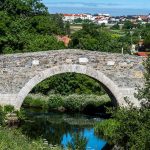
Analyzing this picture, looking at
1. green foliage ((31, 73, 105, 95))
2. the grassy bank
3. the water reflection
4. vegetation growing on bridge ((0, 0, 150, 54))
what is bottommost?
the water reflection

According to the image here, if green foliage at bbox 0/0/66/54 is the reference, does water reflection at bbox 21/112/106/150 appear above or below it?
below

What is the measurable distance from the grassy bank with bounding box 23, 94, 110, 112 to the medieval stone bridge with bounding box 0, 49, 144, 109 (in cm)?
393

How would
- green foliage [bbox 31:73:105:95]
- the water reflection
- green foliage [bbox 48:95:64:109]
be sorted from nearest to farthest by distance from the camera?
the water reflection < green foliage [bbox 48:95:64:109] < green foliage [bbox 31:73:105:95]

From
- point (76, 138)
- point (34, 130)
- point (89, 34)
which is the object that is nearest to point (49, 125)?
point (34, 130)

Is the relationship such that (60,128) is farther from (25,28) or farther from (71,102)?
(25,28)

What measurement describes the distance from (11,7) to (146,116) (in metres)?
22.8

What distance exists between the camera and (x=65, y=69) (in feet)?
79.6

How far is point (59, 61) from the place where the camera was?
79.2 ft

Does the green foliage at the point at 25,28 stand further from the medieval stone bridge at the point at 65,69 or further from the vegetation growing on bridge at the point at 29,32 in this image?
the medieval stone bridge at the point at 65,69

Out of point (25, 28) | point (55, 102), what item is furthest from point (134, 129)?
point (25, 28)

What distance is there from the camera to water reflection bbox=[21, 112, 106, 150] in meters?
21.7

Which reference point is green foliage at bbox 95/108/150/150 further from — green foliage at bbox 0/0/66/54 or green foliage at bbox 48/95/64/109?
green foliage at bbox 0/0/66/54

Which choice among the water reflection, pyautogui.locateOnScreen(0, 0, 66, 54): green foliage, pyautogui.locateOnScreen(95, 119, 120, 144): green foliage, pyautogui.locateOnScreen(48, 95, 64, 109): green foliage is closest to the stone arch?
the water reflection

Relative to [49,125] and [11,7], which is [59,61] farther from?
[11,7]
